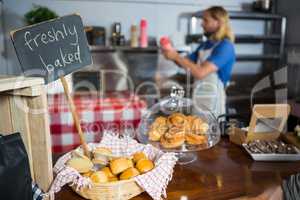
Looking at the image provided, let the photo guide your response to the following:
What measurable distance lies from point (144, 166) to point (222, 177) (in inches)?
10.8

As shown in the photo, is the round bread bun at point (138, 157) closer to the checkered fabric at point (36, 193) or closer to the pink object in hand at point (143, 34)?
the checkered fabric at point (36, 193)

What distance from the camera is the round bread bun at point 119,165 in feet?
2.33

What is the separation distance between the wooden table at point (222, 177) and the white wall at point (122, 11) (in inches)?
72.5

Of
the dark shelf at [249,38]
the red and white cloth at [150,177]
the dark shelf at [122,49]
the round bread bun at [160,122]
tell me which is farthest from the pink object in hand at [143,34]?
the red and white cloth at [150,177]

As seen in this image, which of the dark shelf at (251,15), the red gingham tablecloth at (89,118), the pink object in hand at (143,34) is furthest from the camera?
the dark shelf at (251,15)

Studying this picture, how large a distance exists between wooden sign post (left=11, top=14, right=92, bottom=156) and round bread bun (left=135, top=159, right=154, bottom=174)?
26 centimetres

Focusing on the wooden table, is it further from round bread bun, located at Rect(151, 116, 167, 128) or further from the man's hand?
the man's hand

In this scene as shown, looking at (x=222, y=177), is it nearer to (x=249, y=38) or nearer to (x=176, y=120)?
(x=176, y=120)

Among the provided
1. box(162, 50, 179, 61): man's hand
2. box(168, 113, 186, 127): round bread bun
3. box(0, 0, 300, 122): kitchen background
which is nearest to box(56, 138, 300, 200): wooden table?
box(168, 113, 186, 127): round bread bun

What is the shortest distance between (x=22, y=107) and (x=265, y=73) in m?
2.89

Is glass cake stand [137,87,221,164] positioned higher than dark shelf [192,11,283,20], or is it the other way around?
dark shelf [192,11,283,20]

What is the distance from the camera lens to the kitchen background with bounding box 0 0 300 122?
2.34 meters

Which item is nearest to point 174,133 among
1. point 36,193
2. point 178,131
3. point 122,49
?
point 178,131

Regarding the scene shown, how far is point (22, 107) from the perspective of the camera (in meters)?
0.65
